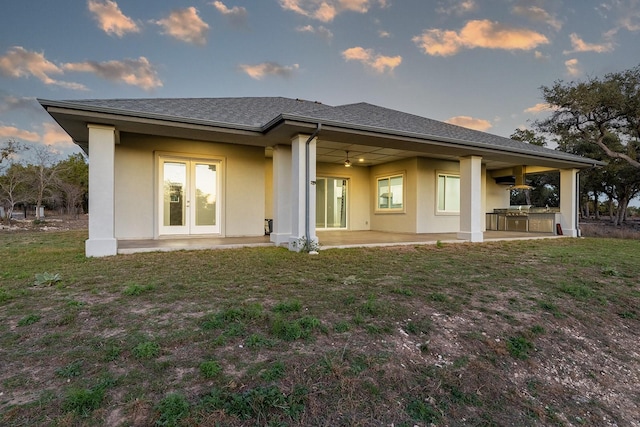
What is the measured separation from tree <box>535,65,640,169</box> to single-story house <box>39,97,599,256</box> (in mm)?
8728

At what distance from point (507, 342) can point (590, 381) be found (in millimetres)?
626

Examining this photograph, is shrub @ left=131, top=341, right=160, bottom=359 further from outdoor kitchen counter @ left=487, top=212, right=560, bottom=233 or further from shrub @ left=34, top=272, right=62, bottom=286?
outdoor kitchen counter @ left=487, top=212, right=560, bottom=233

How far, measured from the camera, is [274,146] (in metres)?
8.12

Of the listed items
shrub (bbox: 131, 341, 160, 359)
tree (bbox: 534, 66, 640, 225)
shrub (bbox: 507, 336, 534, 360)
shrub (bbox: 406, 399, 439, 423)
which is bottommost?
shrub (bbox: 406, 399, 439, 423)

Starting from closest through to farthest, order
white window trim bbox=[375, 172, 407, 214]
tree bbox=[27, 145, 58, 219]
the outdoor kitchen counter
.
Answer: white window trim bbox=[375, 172, 407, 214] < the outdoor kitchen counter < tree bbox=[27, 145, 58, 219]

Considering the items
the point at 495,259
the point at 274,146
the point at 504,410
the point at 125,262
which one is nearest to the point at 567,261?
the point at 495,259

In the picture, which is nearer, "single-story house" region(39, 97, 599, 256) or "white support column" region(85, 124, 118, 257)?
"white support column" region(85, 124, 118, 257)

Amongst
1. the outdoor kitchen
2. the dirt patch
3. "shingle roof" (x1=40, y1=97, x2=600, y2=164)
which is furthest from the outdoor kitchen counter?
the dirt patch

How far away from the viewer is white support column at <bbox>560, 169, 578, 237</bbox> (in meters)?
11.6

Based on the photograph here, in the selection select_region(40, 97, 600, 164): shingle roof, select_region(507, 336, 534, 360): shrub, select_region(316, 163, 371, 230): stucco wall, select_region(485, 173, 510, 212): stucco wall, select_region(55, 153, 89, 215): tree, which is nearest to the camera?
select_region(507, 336, 534, 360): shrub

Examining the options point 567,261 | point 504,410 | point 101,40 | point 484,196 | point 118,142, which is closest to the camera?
point 504,410

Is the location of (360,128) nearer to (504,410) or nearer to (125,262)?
(125,262)

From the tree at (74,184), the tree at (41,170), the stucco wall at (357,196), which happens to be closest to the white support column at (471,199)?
the stucco wall at (357,196)

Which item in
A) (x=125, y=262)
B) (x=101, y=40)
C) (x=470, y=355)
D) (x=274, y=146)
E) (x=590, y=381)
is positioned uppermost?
(x=101, y=40)
